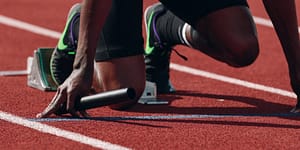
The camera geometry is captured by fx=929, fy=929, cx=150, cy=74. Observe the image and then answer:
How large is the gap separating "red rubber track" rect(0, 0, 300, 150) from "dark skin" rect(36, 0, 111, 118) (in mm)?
135

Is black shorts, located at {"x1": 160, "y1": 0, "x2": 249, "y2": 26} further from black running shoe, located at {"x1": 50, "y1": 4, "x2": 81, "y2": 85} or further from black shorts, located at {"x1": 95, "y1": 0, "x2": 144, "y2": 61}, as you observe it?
black running shoe, located at {"x1": 50, "y1": 4, "x2": 81, "y2": 85}

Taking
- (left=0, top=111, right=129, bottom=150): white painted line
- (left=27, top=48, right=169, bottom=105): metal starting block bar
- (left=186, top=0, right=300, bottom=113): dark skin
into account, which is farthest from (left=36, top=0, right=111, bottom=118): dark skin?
(left=27, top=48, right=169, bottom=105): metal starting block bar

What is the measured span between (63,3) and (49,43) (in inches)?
84.0

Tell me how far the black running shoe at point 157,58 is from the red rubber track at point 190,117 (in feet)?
0.34

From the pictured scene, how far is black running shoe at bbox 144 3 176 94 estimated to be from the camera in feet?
18.1

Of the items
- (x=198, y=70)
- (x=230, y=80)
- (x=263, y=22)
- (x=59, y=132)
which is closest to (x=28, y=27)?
(x=263, y=22)

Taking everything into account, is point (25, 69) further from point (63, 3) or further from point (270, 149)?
point (63, 3)

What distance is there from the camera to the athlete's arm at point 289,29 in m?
4.89

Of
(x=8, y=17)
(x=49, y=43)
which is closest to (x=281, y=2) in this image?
(x=49, y=43)

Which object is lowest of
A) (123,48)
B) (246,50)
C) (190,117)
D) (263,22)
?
(263,22)

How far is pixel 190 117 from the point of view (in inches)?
190

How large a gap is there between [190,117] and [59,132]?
2.55ft

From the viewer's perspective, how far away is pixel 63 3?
9.71m

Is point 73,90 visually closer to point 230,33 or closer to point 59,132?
point 59,132
